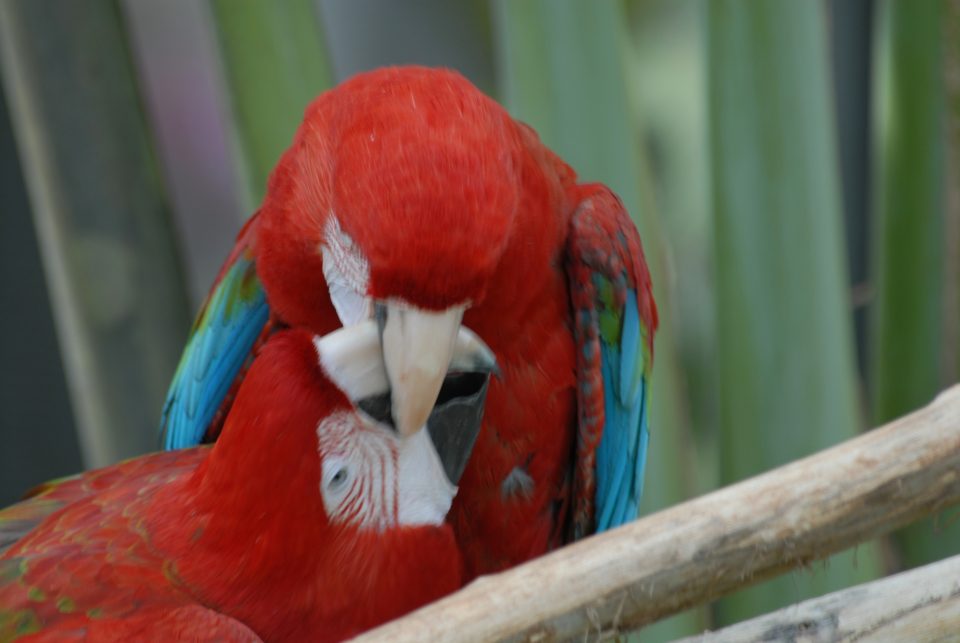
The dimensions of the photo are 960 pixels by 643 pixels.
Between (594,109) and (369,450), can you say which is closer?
(369,450)

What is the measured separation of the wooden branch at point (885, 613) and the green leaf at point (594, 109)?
0.54 metres

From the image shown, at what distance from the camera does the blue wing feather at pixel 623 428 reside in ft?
3.21

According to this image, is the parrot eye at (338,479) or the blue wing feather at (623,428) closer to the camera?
the parrot eye at (338,479)

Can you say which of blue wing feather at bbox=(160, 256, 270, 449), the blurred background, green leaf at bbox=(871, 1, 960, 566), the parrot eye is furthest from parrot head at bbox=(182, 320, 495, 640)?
green leaf at bbox=(871, 1, 960, 566)

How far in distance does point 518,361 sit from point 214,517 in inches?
10.5

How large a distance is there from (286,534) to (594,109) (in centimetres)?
54

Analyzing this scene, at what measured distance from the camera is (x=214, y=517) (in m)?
0.75

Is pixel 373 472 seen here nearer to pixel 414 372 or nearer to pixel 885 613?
pixel 414 372

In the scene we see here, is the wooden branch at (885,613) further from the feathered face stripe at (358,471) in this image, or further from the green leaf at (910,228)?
the green leaf at (910,228)

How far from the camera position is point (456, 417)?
0.76 metres

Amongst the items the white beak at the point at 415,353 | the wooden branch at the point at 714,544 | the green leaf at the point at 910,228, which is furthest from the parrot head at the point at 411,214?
the green leaf at the point at 910,228

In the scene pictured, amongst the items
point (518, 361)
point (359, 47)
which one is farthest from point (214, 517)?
point (359, 47)

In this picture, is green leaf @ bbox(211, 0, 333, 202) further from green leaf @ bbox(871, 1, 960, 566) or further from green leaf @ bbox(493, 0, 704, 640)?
green leaf @ bbox(871, 1, 960, 566)

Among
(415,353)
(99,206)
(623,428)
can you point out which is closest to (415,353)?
(415,353)
